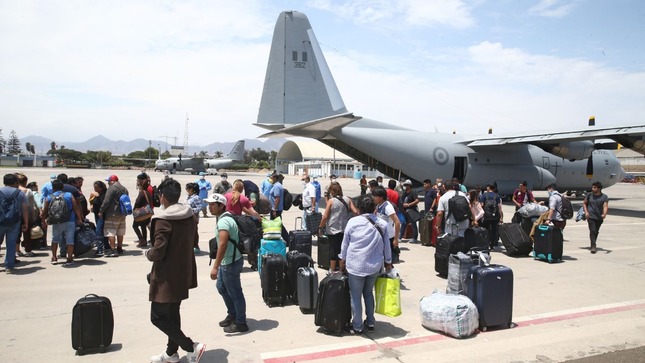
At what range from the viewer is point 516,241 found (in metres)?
9.64

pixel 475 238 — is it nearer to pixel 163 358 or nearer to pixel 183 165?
pixel 163 358

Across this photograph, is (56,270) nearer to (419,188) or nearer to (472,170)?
(419,188)

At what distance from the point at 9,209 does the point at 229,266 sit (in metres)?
5.27

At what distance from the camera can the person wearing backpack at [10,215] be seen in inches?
290

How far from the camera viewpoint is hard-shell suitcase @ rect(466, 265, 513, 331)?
17.1ft

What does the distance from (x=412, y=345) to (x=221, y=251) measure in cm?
250

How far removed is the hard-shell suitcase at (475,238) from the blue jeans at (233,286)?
4.95m

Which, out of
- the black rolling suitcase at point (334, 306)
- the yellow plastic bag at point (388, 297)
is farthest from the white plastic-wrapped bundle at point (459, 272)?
the black rolling suitcase at point (334, 306)

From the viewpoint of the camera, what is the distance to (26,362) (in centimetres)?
411

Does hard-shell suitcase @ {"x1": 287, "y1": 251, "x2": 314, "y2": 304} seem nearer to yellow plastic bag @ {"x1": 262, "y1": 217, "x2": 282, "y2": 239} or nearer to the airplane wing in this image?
yellow plastic bag @ {"x1": 262, "y1": 217, "x2": 282, "y2": 239}

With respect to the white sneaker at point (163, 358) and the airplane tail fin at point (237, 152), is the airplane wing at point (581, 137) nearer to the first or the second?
the white sneaker at point (163, 358)

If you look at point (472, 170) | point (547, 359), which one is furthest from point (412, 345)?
point (472, 170)

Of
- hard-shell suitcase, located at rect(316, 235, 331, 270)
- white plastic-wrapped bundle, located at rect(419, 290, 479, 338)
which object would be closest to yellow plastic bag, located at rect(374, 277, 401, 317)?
white plastic-wrapped bundle, located at rect(419, 290, 479, 338)

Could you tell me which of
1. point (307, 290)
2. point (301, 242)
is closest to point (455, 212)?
point (301, 242)
